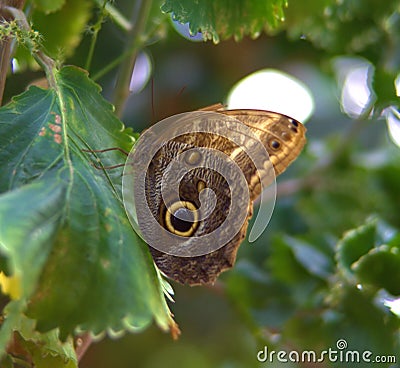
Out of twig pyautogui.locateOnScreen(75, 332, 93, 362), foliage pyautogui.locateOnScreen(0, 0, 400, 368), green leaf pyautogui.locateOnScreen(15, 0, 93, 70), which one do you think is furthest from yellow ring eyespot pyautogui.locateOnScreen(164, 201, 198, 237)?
green leaf pyautogui.locateOnScreen(15, 0, 93, 70)

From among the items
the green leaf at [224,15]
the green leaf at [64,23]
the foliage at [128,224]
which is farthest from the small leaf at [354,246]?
the green leaf at [64,23]

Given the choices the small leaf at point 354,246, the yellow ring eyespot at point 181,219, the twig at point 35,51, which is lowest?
the small leaf at point 354,246

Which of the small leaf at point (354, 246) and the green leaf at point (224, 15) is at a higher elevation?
the green leaf at point (224, 15)

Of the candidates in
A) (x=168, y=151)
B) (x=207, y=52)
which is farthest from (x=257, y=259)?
(x=168, y=151)

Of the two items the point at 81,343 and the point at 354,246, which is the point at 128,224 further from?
the point at 354,246

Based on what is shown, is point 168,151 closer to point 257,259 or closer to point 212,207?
point 212,207

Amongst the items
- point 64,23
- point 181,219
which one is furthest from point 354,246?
point 64,23

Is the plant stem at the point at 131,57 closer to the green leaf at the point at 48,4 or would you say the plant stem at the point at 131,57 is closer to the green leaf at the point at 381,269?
the green leaf at the point at 48,4

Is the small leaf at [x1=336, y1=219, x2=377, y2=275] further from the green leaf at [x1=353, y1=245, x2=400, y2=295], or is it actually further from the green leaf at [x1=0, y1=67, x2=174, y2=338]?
the green leaf at [x1=0, y1=67, x2=174, y2=338]
